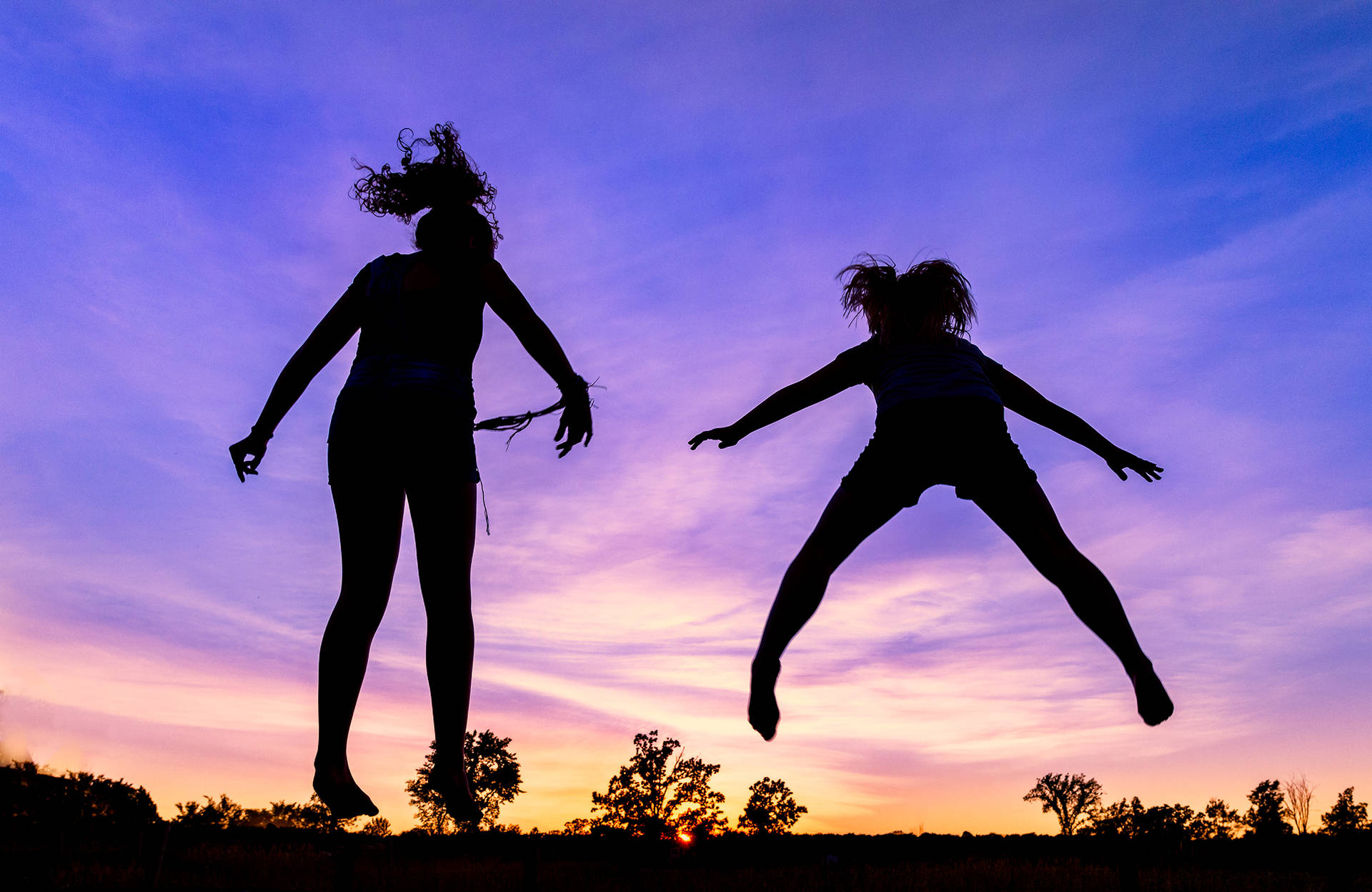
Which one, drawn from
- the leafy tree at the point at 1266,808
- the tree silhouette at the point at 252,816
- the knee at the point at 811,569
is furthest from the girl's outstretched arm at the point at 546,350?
the leafy tree at the point at 1266,808

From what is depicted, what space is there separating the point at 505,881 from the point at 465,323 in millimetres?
34108

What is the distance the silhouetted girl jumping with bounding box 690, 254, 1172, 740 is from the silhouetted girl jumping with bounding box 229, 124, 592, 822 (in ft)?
3.89

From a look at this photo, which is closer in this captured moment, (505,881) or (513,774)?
(505,881)

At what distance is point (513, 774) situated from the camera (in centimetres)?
7200

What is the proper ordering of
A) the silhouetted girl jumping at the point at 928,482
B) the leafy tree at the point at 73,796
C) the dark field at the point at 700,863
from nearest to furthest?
the silhouetted girl jumping at the point at 928,482 < the dark field at the point at 700,863 < the leafy tree at the point at 73,796

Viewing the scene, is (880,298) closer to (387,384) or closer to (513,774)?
(387,384)

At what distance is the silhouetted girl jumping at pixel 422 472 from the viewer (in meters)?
3.60

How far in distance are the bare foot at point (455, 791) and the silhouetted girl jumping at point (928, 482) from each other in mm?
1215

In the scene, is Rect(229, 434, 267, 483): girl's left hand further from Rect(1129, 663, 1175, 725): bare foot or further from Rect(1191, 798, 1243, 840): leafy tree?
Rect(1191, 798, 1243, 840): leafy tree

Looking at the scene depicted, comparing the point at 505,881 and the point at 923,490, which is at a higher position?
the point at 923,490

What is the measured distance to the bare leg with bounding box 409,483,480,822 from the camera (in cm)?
363

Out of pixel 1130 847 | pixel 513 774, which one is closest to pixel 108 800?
pixel 513 774

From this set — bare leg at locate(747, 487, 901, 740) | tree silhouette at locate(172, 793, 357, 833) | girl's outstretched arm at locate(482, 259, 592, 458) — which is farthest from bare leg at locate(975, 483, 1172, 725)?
tree silhouette at locate(172, 793, 357, 833)

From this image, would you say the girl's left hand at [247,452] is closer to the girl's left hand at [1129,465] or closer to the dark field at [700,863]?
the girl's left hand at [1129,465]
